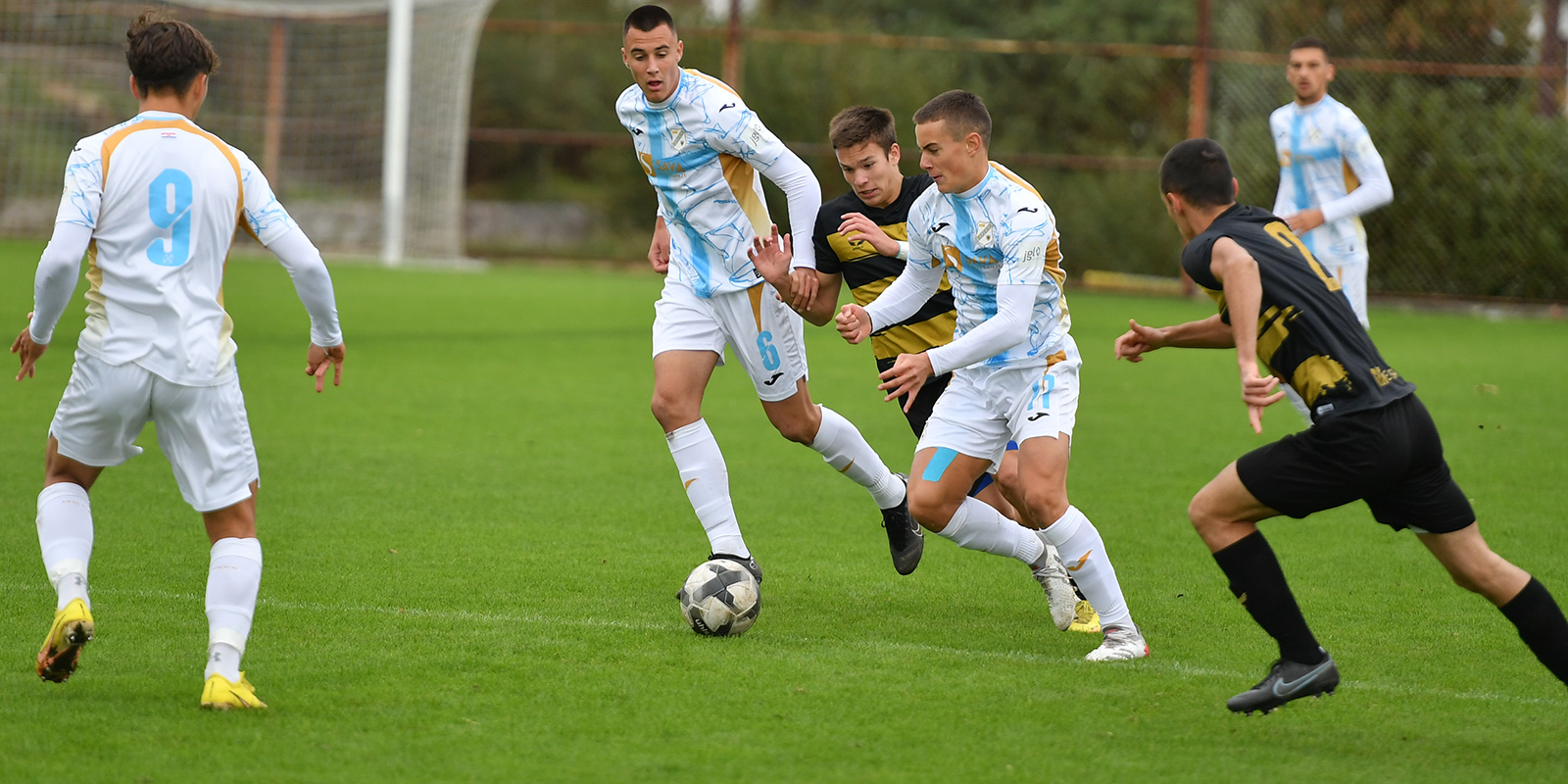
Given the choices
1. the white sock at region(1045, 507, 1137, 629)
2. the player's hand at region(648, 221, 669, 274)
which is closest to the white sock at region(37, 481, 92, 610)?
the player's hand at region(648, 221, 669, 274)

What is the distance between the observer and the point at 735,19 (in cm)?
2127

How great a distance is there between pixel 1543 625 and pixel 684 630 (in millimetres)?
2629

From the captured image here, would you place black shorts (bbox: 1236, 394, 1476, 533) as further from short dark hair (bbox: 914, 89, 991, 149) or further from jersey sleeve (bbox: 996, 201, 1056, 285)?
short dark hair (bbox: 914, 89, 991, 149)

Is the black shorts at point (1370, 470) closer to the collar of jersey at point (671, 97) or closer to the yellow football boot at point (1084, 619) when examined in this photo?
the yellow football boot at point (1084, 619)

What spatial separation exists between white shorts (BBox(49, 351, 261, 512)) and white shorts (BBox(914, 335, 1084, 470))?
2208 mm

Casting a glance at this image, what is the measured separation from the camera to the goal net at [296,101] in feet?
74.7

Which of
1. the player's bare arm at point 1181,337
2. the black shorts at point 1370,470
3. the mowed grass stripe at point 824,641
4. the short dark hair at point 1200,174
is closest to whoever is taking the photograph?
the black shorts at point 1370,470

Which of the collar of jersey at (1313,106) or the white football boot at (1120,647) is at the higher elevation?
the collar of jersey at (1313,106)

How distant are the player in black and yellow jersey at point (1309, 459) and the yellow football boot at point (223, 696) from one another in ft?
8.69

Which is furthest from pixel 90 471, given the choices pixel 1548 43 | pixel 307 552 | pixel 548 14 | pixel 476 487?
pixel 548 14

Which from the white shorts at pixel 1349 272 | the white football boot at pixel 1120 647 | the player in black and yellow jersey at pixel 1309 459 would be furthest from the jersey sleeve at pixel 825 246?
the white shorts at pixel 1349 272

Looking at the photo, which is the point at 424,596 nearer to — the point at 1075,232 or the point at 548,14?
the point at 1075,232

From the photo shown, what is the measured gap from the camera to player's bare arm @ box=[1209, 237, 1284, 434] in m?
3.95

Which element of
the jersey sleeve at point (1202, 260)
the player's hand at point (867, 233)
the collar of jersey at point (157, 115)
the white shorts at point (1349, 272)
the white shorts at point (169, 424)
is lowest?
the white shorts at point (169, 424)
